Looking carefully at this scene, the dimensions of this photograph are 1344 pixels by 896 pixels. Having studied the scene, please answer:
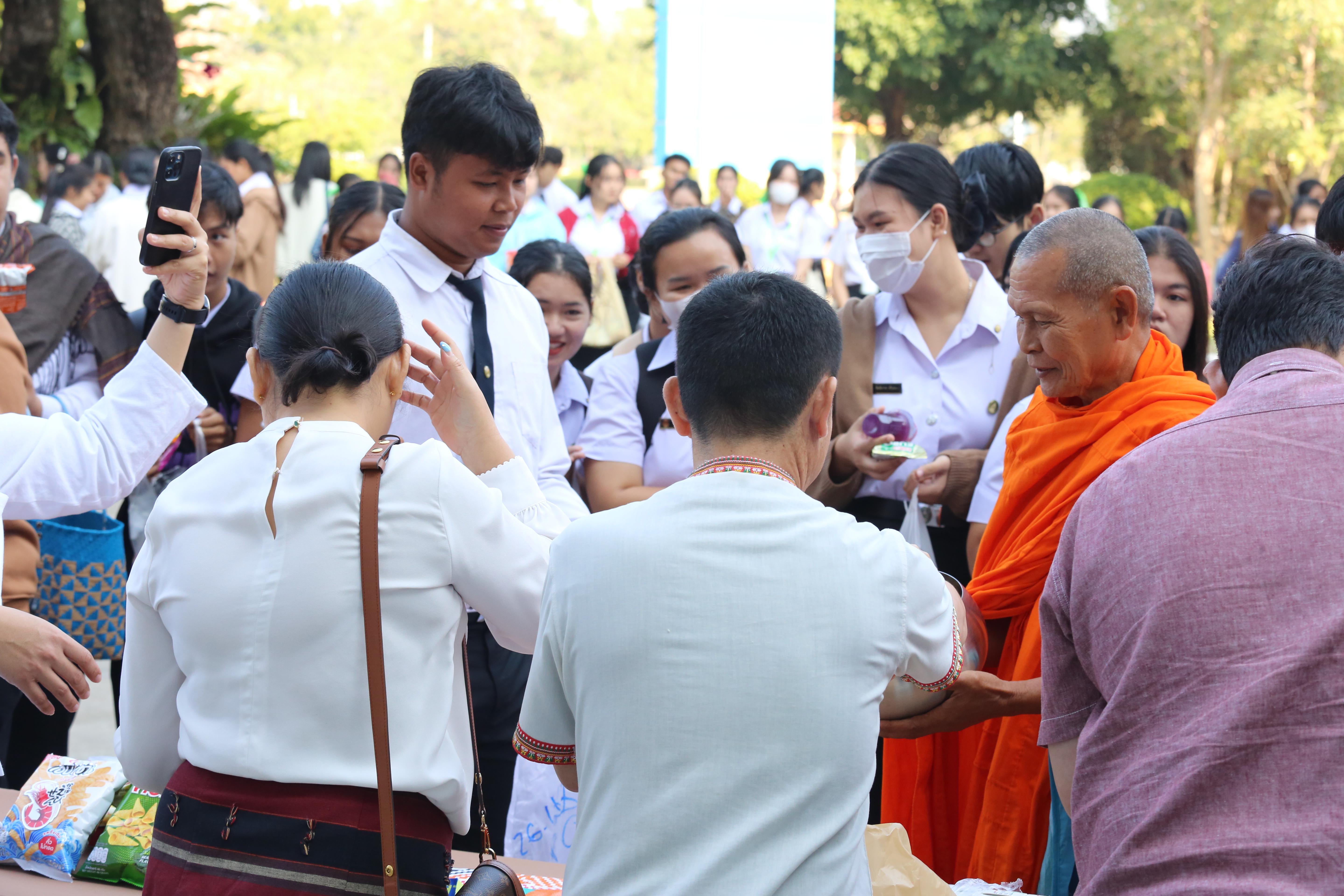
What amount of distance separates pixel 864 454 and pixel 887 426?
3.3 inches

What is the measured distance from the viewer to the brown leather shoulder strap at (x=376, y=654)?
167cm

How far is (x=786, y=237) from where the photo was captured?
11.8m

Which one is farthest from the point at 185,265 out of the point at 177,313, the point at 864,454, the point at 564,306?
the point at 864,454

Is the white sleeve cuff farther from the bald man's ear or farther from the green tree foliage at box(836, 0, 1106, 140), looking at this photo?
the green tree foliage at box(836, 0, 1106, 140)

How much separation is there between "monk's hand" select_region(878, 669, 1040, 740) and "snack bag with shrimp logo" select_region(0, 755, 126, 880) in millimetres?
1590

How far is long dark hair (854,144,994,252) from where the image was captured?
310 cm

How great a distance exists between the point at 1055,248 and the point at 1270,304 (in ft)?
2.10

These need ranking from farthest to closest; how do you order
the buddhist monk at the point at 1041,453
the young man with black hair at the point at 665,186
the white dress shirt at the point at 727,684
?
the young man with black hair at the point at 665,186 < the buddhist monk at the point at 1041,453 < the white dress shirt at the point at 727,684

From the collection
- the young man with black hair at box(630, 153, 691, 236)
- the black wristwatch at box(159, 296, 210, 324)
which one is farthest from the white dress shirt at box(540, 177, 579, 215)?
the black wristwatch at box(159, 296, 210, 324)

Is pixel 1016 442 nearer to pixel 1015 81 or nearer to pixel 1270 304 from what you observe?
pixel 1270 304

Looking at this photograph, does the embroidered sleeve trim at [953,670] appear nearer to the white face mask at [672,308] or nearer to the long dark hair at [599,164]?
the white face mask at [672,308]

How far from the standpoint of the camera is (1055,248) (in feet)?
7.58

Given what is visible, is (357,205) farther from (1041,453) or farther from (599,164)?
(599,164)

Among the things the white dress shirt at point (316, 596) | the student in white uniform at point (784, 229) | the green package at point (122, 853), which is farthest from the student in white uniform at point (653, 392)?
the student in white uniform at point (784, 229)
